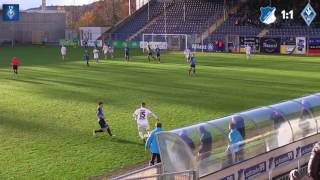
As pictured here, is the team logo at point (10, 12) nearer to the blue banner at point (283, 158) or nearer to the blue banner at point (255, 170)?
the blue banner at point (283, 158)

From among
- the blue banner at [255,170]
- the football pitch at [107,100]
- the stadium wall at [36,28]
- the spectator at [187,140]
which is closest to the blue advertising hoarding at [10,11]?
the stadium wall at [36,28]

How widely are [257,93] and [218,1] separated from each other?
49.1 m

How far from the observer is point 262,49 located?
62750 millimetres

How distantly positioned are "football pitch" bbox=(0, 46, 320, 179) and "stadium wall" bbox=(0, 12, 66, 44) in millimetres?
→ 38799

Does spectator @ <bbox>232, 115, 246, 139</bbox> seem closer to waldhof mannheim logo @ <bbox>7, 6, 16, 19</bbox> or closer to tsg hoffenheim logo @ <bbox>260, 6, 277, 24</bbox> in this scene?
tsg hoffenheim logo @ <bbox>260, 6, 277, 24</bbox>

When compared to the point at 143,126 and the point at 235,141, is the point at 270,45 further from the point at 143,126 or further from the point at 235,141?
the point at 235,141

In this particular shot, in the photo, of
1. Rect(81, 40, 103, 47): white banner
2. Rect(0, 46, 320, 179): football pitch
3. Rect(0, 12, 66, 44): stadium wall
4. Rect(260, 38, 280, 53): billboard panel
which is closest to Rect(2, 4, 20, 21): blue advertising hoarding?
Rect(81, 40, 103, 47): white banner

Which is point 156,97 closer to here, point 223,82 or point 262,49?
point 223,82

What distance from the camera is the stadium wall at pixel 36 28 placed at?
8523cm

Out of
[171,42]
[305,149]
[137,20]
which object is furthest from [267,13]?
[305,149]

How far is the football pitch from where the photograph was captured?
16.2 meters

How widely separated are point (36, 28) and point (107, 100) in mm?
65017

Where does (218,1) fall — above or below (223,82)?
above

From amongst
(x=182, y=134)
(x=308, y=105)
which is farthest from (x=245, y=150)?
(x=308, y=105)
